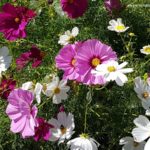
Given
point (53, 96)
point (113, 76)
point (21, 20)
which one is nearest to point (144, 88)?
point (113, 76)

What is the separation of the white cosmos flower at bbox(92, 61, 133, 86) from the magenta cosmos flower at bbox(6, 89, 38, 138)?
0.18 metres

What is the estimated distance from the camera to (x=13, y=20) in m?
1.58

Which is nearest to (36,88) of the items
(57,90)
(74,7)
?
(57,90)

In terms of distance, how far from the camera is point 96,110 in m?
1.40

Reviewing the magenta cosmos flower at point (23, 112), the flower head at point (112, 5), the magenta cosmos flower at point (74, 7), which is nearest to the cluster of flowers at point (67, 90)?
the magenta cosmos flower at point (23, 112)

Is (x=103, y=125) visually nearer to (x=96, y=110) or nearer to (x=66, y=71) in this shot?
(x=96, y=110)

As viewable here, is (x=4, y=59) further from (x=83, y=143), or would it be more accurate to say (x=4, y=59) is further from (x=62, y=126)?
(x=83, y=143)

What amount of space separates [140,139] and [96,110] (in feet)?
0.74

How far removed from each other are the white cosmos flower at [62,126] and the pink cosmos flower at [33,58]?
0.23 m

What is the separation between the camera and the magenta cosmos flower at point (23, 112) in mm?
1267

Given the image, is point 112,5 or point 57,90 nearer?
point 57,90

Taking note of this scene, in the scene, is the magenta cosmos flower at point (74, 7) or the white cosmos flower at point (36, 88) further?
the magenta cosmos flower at point (74, 7)

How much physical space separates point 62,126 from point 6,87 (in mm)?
210

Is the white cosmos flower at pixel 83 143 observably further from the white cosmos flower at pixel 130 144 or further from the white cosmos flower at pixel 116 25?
the white cosmos flower at pixel 116 25
